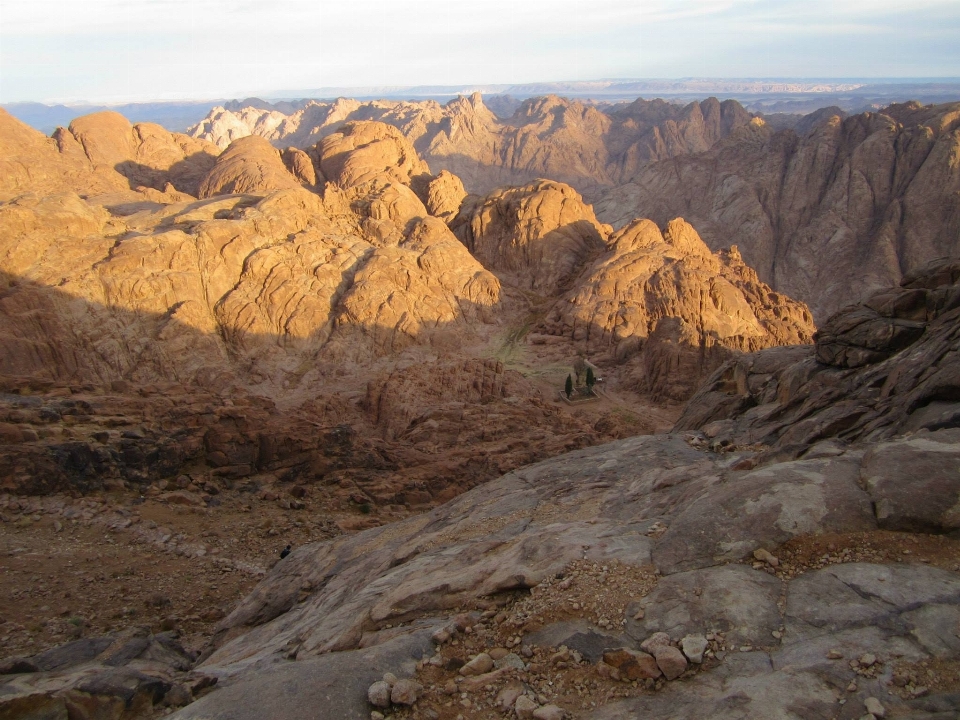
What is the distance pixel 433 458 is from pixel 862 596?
17.4m

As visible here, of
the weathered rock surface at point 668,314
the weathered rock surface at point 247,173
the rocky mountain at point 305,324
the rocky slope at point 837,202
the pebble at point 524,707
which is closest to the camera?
the pebble at point 524,707

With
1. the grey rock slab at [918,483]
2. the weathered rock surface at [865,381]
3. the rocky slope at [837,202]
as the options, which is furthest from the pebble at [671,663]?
the rocky slope at [837,202]

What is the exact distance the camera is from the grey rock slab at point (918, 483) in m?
7.54

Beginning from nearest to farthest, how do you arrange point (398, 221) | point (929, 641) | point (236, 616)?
point (929, 641)
point (236, 616)
point (398, 221)

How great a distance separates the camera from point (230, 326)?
3238 centimetres

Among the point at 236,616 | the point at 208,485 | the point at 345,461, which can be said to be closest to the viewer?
the point at 236,616

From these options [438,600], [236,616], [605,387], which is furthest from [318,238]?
[438,600]

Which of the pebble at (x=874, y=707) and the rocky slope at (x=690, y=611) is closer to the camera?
the pebble at (x=874, y=707)

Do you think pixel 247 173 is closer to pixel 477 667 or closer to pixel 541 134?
pixel 477 667

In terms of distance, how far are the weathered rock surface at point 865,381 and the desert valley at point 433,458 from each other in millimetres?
84

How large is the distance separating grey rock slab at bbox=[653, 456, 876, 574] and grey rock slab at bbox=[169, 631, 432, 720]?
3376 mm

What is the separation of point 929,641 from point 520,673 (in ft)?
12.8

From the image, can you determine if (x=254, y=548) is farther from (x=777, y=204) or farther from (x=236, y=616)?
(x=777, y=204)

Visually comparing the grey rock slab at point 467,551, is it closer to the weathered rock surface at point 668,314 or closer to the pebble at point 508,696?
the pebble at point 508,696
